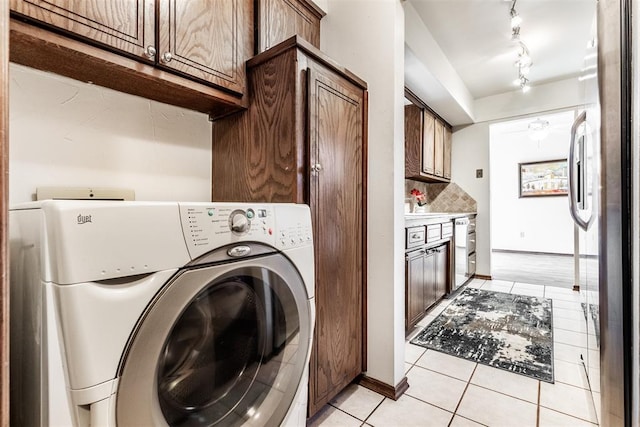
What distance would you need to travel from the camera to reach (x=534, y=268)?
15.3ft

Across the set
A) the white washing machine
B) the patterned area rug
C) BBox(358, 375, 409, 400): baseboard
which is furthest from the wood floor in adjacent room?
the white washing machine

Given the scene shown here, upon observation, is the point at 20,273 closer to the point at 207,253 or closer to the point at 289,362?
the point at 207,253

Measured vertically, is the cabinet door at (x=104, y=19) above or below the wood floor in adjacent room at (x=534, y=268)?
above

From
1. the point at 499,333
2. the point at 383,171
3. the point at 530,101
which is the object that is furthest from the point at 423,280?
the point at 530,101

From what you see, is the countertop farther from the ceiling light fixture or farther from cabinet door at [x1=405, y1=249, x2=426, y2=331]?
the ceiling light fixture

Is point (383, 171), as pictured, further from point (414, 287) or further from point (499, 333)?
point (499, 333)

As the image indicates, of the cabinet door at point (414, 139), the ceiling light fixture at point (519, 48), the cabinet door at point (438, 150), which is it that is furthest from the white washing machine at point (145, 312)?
the cabinet door at point (438, 150)

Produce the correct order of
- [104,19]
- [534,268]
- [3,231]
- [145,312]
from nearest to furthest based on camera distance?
[3,231]
[145,312]
[104,19]
[534,268]

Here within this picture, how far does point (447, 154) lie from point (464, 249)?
136 cm

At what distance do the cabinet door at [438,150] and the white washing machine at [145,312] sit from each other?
3177 mm

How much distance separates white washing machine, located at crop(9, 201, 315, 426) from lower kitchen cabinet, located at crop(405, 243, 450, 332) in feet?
4.75

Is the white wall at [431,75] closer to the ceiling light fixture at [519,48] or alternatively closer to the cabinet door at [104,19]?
the ceiling light fixture at [519,48]

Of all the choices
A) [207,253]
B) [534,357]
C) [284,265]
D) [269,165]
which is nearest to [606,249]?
[284,265]

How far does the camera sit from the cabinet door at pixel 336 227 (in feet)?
4.19
